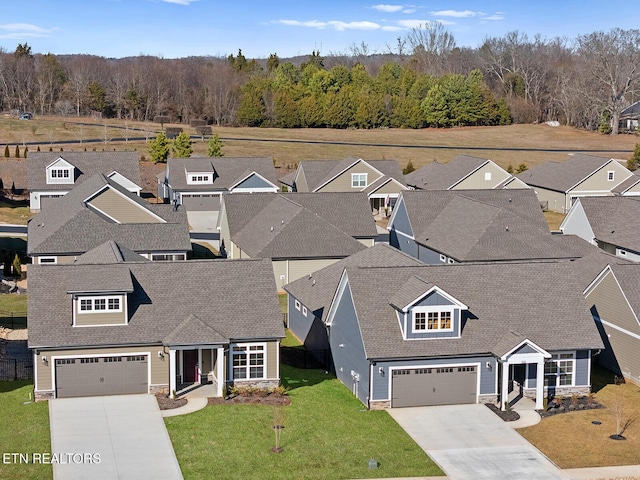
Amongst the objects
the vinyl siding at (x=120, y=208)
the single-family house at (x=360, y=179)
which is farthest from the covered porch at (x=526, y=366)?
the single-family house at (x=360, y=179)

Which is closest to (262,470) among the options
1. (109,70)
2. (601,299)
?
(601,299)

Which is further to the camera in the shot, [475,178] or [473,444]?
[475,178]

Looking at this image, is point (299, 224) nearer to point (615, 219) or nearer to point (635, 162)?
point (615, 219)

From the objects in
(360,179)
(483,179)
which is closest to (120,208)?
(360,179)

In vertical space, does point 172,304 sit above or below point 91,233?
below

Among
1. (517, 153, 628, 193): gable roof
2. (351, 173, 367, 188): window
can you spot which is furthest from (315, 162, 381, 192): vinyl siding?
(517, 153, 628, 193): gable roof

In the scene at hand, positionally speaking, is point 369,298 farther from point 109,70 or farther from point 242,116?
point 109,70

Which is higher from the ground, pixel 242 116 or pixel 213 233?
pixel 242 116

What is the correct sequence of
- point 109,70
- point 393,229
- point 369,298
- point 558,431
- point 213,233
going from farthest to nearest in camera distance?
point 109,70 → point 213,233 → point 393,229 → point 369,298 → point 558,431
